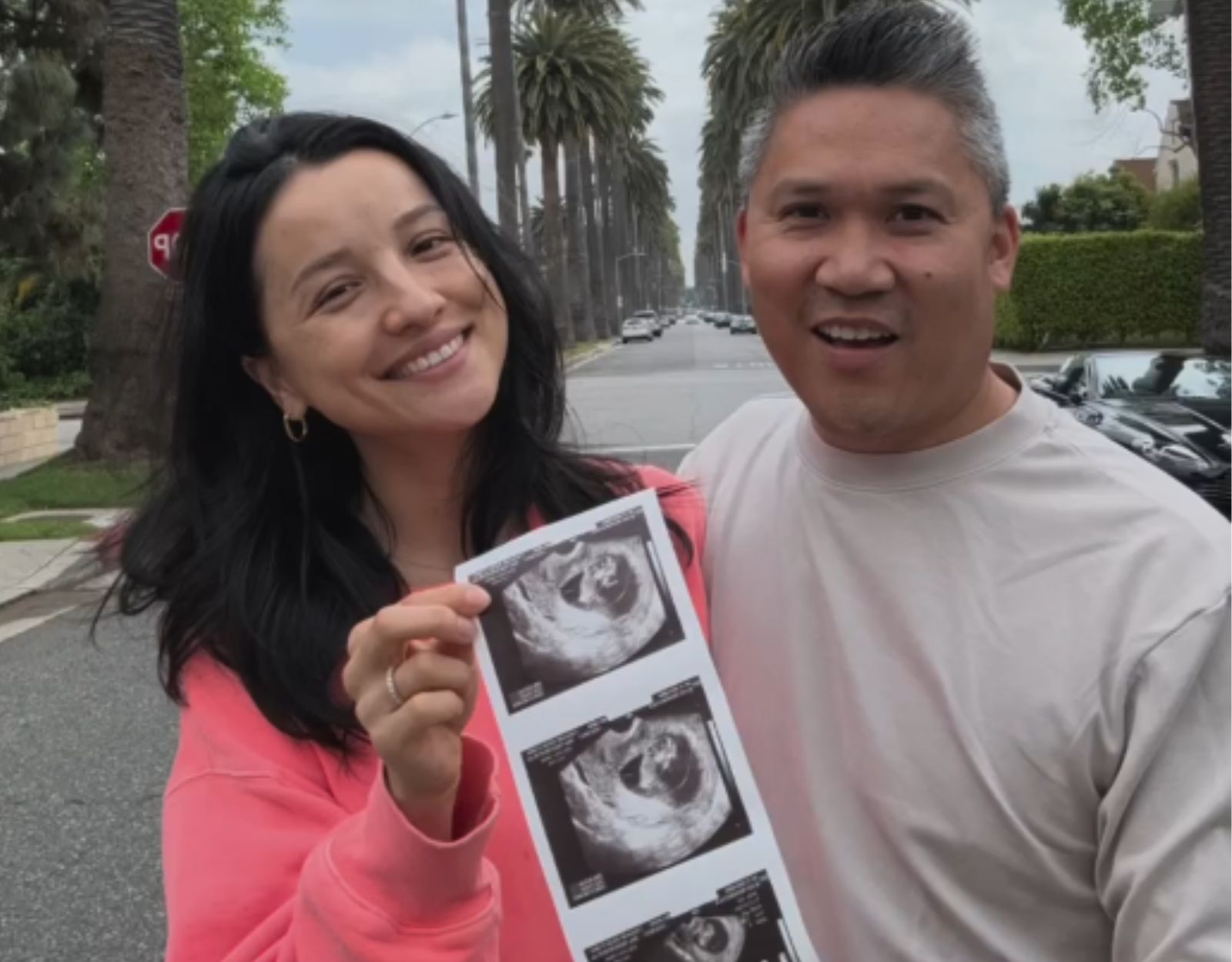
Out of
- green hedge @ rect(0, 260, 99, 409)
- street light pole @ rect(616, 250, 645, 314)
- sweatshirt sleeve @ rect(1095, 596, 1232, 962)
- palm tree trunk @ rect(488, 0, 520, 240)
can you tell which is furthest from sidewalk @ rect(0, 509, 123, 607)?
street light pole @ rect(616, 250, 645, 314)

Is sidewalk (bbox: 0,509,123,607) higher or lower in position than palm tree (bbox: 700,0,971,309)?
lower

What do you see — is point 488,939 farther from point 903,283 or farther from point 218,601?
point 903,283

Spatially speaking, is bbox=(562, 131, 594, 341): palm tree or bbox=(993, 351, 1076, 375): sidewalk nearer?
bbox=(993, 351, 1076, 375): sidewalk

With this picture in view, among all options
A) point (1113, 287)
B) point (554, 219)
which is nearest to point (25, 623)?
point (1113, 287)

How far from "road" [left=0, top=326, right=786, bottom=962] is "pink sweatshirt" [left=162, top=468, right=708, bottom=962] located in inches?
32.6

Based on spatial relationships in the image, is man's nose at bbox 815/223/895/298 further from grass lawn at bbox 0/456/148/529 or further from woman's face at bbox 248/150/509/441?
grass lawn at bbox 0/456/148/529

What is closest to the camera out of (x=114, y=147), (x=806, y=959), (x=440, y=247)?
(x=806, y=959)

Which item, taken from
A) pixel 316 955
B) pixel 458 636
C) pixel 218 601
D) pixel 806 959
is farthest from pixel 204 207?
pixel 806 959

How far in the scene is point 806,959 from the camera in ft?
4.29

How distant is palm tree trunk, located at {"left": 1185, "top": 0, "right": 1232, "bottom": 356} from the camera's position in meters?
14.2

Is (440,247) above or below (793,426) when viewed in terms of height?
above

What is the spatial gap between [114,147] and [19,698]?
27.2ft

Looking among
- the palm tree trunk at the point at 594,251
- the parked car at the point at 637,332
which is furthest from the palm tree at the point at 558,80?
the parked car at the point at 637,332

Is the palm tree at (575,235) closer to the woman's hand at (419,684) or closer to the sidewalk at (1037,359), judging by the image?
the sidewalk at (1037,359)
